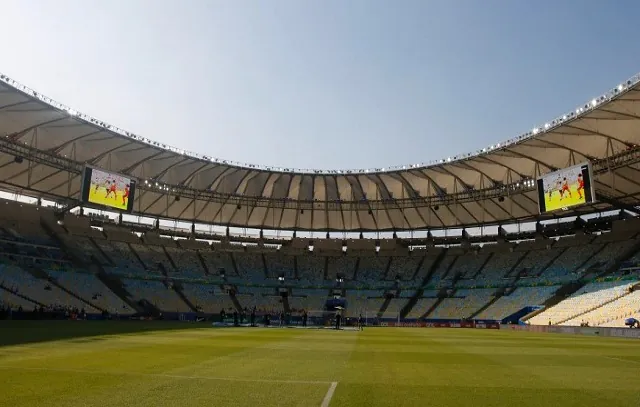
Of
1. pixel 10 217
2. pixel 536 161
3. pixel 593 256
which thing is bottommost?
pixel 593 256

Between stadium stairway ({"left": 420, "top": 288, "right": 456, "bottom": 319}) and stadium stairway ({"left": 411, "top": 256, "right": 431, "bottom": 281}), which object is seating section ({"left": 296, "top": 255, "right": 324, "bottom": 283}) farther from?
stadium stairway ({"left": 420, "top": 288, "right": 456, "bottom": 319})

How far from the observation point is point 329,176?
5800cm

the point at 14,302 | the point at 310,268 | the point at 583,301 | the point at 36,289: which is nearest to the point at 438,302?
the point at 583,301

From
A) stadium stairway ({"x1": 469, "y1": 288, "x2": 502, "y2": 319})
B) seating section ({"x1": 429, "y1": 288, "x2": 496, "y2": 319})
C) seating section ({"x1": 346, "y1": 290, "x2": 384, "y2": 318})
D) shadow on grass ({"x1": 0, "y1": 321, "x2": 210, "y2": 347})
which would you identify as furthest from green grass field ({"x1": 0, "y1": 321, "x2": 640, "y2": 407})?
seating section ({"x1": 346, "y1": 290, "x2": 384, "y2": 318})

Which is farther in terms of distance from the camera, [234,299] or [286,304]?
[286,304]

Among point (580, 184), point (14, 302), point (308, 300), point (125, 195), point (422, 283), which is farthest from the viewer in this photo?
point (422, 283)

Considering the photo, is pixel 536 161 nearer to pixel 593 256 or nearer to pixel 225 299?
pixel 593 256

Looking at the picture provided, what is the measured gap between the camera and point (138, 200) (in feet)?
200

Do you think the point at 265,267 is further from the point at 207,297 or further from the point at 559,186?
the point at 559,186

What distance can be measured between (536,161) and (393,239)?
94.4 feet

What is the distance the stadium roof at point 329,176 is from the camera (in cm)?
3903

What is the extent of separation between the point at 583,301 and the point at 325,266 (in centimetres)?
3487

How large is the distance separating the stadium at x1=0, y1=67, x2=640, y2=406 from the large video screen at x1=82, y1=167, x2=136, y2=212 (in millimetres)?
142

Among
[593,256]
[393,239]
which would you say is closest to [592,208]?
[593,256]
